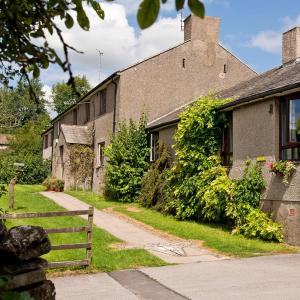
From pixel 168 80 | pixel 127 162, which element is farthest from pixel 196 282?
pixel 168 80

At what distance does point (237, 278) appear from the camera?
855 centimetres

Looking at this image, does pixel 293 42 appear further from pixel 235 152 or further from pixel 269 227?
pixel 269 227

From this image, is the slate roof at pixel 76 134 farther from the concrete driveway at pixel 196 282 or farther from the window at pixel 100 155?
the concrete driveway at pixel 196 282

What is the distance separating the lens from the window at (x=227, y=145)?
16.0m

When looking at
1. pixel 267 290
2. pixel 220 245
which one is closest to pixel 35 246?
pixel 267 290

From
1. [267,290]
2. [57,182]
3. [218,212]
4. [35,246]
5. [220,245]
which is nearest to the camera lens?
[35,246]

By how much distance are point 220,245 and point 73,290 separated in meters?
4.99

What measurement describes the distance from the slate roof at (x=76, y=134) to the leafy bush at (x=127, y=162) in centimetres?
533

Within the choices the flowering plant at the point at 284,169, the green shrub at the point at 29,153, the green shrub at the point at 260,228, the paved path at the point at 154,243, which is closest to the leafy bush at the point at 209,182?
the green shrub at the point at 260,228

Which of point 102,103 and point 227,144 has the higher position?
point 102,103

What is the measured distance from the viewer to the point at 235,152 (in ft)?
50.2

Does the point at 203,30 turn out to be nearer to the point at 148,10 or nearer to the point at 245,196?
the point at 245,196

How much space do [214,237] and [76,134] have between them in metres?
16.6

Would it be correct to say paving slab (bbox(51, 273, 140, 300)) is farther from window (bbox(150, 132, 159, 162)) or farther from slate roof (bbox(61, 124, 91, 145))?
slate roof (bbox(61, 124, 91, 145))
